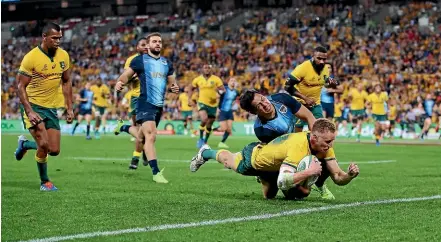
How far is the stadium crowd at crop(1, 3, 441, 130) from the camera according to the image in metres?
39.5

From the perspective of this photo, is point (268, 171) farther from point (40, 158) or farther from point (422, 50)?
point (422, 50)

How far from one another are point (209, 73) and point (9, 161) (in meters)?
7.67

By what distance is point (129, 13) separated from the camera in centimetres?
6038

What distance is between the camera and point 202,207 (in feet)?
29.0

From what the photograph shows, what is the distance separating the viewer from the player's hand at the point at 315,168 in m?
8.31

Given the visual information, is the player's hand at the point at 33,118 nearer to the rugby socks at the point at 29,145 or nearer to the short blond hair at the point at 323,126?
the rugby socks at the point at 29,145

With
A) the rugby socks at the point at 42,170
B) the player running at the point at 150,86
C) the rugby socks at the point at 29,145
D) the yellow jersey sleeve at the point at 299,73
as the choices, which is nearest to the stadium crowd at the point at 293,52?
the yellow jersey sleeve at the point at 299,73

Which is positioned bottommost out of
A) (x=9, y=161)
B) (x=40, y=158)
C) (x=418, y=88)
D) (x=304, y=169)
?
(x=418, y=88)

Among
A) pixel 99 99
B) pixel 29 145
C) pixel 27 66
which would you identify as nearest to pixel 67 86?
pixel 27 66

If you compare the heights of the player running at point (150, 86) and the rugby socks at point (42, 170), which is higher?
the player running at point (150, 86)

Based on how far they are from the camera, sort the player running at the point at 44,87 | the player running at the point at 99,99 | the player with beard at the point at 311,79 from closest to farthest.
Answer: the player running at the point at 44,87 < the player with beard at the point at 311,79 < the player running at the point at 99,99

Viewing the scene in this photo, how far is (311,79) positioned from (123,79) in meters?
4.70

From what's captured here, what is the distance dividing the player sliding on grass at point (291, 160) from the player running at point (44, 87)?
2.61m

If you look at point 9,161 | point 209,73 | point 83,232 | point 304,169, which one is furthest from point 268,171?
point 209,73
